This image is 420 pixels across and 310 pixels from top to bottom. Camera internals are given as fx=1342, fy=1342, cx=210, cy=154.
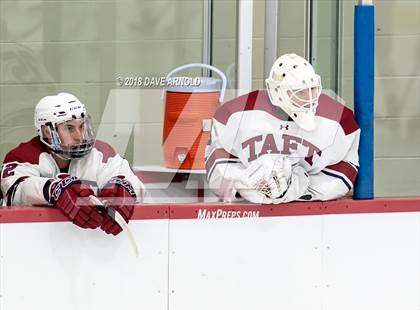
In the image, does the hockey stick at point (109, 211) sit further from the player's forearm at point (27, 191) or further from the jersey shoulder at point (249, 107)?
the jersey shoulder at point (249, 107)

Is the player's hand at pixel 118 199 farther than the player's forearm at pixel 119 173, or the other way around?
the player's forearm at pixel 119 173

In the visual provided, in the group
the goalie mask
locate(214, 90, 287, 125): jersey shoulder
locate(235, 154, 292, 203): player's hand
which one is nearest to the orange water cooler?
locate(214, 90, 287, 125): jersey shoulder

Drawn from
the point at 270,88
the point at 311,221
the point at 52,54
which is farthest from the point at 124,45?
the point at 311,221

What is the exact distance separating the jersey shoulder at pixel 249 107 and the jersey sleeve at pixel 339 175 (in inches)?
8.3

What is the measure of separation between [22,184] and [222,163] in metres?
0.62

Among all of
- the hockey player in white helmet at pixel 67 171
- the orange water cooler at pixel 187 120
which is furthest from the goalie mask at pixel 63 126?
the orange water cooler at pixel 187 120

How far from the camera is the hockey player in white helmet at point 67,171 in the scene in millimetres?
3920

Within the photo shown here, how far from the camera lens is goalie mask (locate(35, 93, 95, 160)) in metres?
4.00

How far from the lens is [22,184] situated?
3.98 m

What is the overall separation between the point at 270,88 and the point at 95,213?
689 mm

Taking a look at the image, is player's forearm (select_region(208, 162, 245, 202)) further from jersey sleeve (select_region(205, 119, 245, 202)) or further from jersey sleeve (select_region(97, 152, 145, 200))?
jersey sleeve (select_region(97, 152, 145, 200))

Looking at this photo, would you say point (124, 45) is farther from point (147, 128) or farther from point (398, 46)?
point (398, 46)

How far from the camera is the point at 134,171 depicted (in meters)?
4.20

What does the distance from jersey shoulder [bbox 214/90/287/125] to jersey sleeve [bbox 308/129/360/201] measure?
0.21m
